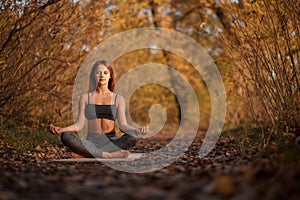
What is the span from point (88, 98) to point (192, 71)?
1049 centimetres

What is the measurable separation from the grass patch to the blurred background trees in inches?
9.9

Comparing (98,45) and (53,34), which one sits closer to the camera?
(53,34)

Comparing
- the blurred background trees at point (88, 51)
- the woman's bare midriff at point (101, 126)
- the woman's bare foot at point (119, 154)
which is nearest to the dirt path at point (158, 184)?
the woman's bare foot at point (119, 154)

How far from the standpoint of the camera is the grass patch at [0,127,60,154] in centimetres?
583

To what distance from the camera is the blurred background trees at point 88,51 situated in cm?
550

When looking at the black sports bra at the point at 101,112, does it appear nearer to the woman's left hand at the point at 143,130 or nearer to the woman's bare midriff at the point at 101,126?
the woman's bare midriff at the point at 101,126

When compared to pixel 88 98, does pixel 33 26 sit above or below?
above

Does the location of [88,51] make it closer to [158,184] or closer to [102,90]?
[102,90]

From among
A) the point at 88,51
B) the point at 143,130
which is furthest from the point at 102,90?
the point at 88,51

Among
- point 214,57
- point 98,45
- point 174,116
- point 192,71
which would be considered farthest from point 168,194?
point 174,116

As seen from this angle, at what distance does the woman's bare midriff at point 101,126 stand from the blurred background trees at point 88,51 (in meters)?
1.23

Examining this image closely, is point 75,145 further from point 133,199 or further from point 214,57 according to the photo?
point 214,57

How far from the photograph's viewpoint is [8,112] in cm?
705

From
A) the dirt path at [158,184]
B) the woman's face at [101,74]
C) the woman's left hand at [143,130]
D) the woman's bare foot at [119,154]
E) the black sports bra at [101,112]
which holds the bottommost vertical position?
the woman's bare foot at [119,154]
